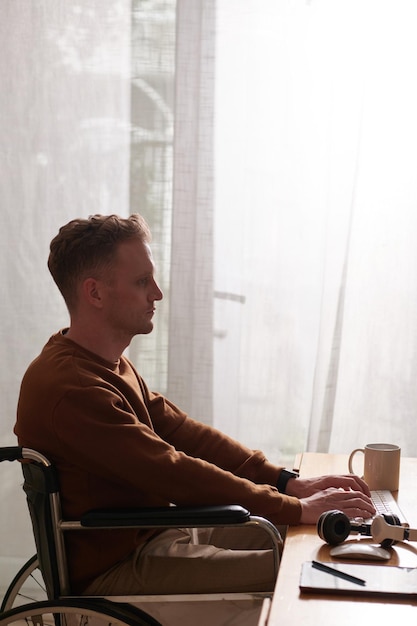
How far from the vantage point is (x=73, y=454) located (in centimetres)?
169

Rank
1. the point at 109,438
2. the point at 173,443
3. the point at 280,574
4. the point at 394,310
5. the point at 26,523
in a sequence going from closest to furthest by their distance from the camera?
the point at 280,574, the point at 109,438, the point at 173,443, the point at 394,310, the point at 26,523

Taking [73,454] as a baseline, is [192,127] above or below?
above

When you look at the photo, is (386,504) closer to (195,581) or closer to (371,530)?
(371,530)

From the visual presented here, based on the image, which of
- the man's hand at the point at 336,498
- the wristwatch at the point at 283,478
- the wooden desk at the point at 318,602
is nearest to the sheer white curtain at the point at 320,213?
the wristwatch at the point at 283,478

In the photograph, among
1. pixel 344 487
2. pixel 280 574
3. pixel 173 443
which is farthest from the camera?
pixel 173 443

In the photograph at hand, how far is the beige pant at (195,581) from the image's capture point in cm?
170

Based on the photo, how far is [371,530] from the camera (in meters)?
1.52

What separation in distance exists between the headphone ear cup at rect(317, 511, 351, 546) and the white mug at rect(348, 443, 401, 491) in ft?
1.16

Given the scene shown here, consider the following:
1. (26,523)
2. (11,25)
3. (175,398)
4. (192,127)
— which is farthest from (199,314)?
(11,25)

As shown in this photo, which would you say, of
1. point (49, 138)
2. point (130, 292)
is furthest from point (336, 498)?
point (49, 138)

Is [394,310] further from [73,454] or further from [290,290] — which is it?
[73,454]

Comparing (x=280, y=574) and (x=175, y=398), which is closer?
(x=280, y=574)

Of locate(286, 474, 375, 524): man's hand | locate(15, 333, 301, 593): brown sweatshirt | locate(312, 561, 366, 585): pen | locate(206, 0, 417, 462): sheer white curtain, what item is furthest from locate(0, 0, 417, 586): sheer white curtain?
locate(312, 561, 366, 585): pen

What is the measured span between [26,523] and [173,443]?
99 cm
